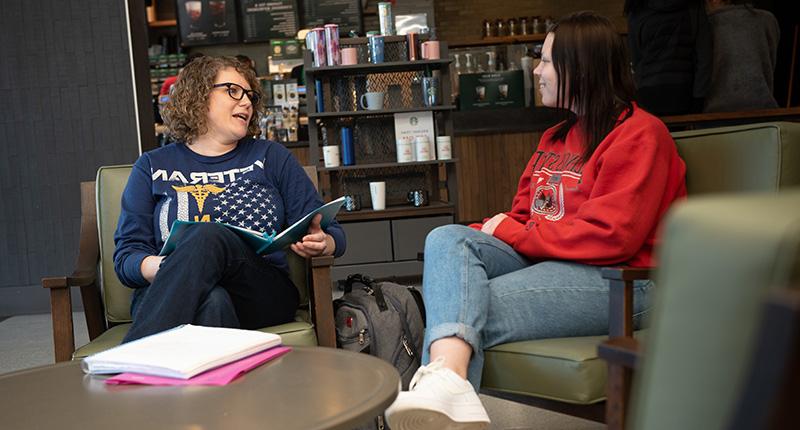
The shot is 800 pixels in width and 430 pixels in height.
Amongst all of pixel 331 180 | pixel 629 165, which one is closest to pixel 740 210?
pixel 629 165

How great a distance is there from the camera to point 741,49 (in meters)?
4.93

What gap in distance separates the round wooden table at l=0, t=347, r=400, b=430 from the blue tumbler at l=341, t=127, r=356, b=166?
11.0 feet

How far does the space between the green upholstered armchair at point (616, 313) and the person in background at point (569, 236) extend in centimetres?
7

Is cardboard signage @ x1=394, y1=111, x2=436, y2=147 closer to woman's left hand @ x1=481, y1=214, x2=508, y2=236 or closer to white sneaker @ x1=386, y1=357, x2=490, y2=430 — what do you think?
woman's left hand @ x1=481, y1=214, x2=508, y2=236

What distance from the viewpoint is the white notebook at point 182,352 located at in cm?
156

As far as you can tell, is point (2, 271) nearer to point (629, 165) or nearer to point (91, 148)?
point (91, 148)

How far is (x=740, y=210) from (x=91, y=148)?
477 cm

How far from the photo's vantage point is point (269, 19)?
8.11 metres

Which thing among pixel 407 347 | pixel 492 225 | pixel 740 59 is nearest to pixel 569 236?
pixel 492 225

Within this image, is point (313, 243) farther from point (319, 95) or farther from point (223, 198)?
point (319, 95)

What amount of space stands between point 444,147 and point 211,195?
2.65 m

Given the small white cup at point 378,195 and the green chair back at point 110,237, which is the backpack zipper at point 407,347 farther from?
the small white cup at point 378,195

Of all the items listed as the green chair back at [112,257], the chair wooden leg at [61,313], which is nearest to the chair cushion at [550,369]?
the green chair back at [112,257]

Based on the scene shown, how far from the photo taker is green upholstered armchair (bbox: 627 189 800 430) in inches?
20.7
